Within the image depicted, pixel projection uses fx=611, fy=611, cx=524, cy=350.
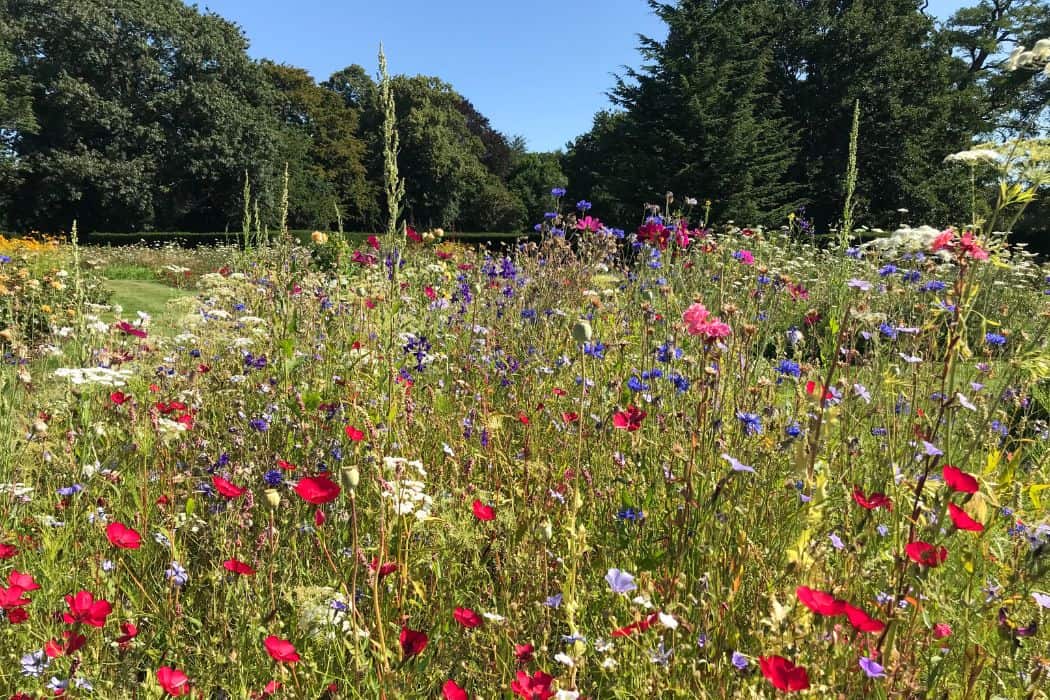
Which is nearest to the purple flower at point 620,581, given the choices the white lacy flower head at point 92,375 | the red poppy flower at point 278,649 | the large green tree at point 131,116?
the red poppy flower at point 278,649

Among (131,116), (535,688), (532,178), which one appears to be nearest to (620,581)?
(535,688)

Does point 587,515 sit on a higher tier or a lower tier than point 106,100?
lower

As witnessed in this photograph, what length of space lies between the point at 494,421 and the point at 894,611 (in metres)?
1.15

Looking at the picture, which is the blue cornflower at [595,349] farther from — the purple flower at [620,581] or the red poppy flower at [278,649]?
the red poppy flower at [278,649]

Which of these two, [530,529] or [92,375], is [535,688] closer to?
[530,529]

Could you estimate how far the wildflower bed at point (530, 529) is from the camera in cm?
121

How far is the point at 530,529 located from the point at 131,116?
3111cm

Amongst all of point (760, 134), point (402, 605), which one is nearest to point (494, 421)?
point (402, 605)

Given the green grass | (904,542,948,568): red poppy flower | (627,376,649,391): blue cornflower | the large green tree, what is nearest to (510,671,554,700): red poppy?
(904,542,948,568): red poppy flower

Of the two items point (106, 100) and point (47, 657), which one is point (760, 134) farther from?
point (106, 100)

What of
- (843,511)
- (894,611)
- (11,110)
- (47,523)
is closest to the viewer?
(894,611)

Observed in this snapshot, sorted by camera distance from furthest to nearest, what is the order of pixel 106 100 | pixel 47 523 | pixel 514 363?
1. pixel 106 100
2. pixel 514 363
3. pixel 47 523

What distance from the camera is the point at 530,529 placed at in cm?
179

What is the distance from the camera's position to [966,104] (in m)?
22.8
